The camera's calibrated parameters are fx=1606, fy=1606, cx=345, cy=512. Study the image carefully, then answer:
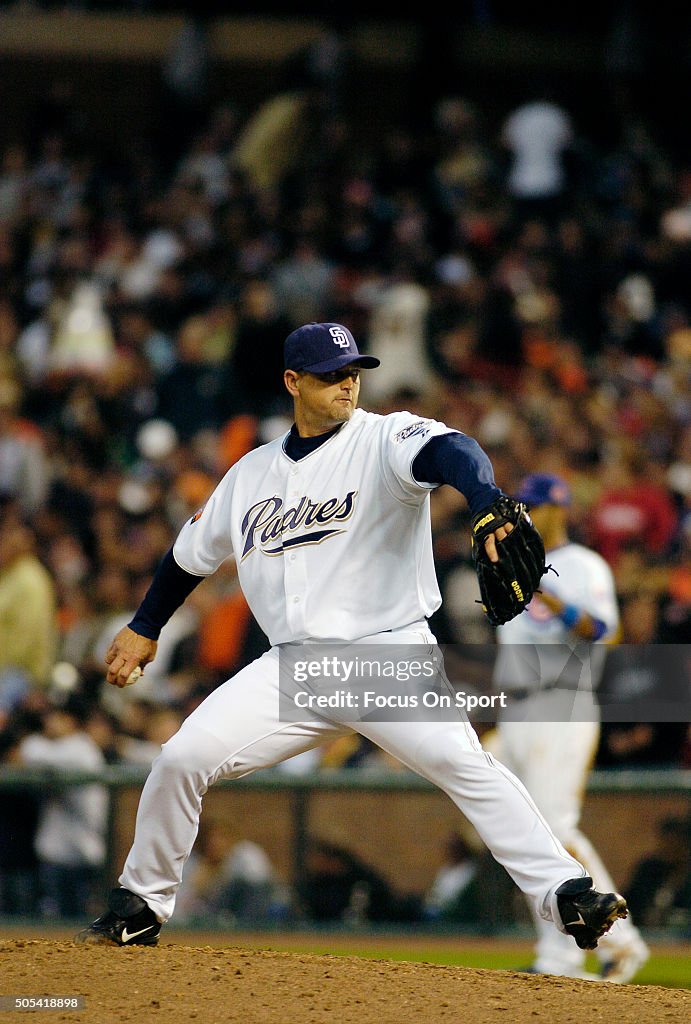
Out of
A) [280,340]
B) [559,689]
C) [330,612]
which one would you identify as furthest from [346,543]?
[280,340]

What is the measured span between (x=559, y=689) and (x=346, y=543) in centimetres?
230

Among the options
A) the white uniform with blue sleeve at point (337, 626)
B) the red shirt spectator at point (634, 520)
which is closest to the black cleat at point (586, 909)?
the white uniform with blue sleeve at point (337, 626)

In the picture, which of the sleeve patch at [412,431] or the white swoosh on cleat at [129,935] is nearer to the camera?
the sleeve patch at [412,431]

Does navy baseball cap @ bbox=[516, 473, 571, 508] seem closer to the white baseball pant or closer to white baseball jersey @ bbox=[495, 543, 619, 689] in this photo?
white baseball jersey @ bbox=[495, 543, 619, 689]

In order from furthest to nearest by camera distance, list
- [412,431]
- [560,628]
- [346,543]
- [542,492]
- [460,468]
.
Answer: [560,628] → [542,492] → [346,543] → [412,431] → [460,468]

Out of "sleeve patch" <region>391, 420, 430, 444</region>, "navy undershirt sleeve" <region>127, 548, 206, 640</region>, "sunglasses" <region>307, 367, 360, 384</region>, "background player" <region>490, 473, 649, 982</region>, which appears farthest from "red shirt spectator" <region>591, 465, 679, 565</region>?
"sleeve patch" <region>391, 420, 430, 444</region>

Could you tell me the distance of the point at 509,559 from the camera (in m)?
4.06

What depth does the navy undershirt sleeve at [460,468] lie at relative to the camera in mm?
4105

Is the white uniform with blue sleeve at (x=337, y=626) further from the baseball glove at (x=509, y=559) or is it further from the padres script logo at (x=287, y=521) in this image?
the baseball glove at (x=509, y=559)

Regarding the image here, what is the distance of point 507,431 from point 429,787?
8.98 ft

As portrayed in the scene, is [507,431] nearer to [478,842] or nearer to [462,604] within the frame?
[462,604]

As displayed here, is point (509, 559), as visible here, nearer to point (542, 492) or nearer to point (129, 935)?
point (129, 935)

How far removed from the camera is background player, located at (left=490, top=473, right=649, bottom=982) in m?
6.34

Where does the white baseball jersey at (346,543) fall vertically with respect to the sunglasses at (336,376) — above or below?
below
